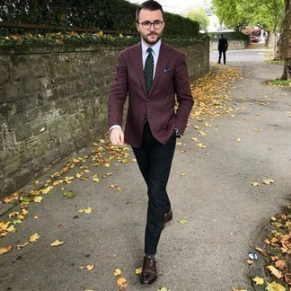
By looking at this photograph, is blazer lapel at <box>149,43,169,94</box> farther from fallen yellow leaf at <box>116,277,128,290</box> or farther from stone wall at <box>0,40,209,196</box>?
stone wall at <box>0,40,209,196</box>

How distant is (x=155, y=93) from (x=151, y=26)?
517 millimetres

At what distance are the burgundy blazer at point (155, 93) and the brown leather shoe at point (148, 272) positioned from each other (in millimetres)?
1050

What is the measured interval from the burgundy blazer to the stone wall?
2213mm

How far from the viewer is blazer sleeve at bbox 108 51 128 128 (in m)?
2.81

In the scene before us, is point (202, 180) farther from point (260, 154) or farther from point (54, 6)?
point (54, 6)

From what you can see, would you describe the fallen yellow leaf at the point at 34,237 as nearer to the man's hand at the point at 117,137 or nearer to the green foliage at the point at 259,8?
the man's hand at the point at 117,137

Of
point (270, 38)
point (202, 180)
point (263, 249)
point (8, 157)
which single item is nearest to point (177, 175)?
point (202, 180)

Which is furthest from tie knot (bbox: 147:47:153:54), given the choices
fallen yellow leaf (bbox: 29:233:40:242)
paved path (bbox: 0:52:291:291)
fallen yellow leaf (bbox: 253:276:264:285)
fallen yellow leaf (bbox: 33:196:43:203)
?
fallen yellow leaf (bbox: 33:196:43:203)

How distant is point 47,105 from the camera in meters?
5.31

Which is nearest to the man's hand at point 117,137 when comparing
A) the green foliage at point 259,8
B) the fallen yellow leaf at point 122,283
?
the fallen yellow leaf at point 122,283

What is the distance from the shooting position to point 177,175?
540cm

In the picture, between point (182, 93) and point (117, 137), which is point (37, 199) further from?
point (182, 93)

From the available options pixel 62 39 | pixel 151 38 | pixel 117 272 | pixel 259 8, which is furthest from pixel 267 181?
pixel 259 8

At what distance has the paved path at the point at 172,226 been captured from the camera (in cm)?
310
